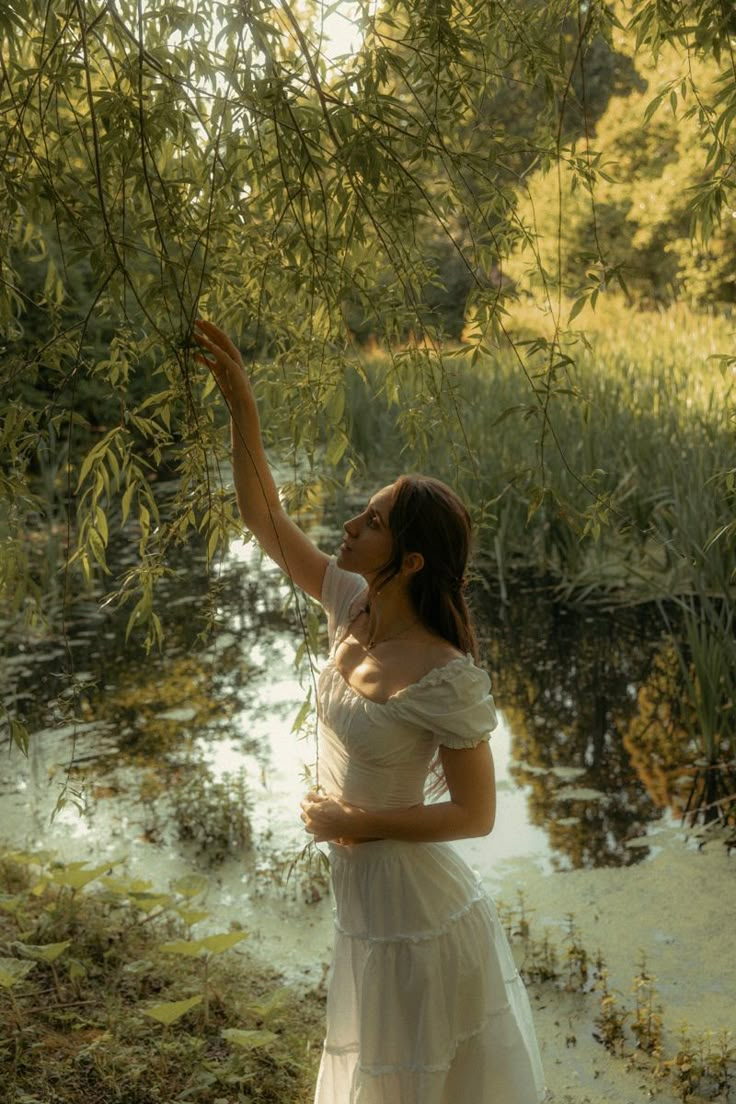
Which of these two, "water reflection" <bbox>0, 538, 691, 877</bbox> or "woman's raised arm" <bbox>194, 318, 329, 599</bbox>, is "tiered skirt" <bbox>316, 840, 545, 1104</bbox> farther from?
"water reflection" <bbox>0, 538, 691, 877</bbox>

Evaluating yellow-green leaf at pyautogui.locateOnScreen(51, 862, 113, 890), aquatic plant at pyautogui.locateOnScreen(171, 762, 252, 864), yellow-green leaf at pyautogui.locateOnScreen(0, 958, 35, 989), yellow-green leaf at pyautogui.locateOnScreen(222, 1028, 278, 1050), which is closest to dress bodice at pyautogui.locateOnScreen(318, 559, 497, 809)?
yellow-green leaf at pyautogui.locateOnScreen(222, 1028, 278, 1050)

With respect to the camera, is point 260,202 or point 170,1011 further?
point 170,1011

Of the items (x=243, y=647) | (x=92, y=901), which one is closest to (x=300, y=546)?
(x=92, y=901)

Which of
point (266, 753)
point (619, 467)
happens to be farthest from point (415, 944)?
point (619, 467)

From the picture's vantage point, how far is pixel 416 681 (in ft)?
6.82

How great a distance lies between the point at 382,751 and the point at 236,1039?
1.10 meters

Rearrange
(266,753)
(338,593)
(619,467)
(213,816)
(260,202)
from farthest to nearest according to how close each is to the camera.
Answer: (619,467)
(266,753)
(213,816)
(338,593)
(260,202)

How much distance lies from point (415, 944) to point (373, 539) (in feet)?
2.18

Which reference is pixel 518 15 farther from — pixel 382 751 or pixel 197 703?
pixel 197 703

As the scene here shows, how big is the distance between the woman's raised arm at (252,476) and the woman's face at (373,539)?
0.56 feet

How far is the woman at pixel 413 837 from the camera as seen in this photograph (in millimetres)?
2037

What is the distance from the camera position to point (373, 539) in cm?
209

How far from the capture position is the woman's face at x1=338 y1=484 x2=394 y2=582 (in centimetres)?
209

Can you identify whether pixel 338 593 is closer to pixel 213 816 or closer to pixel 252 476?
pixel 252 476
